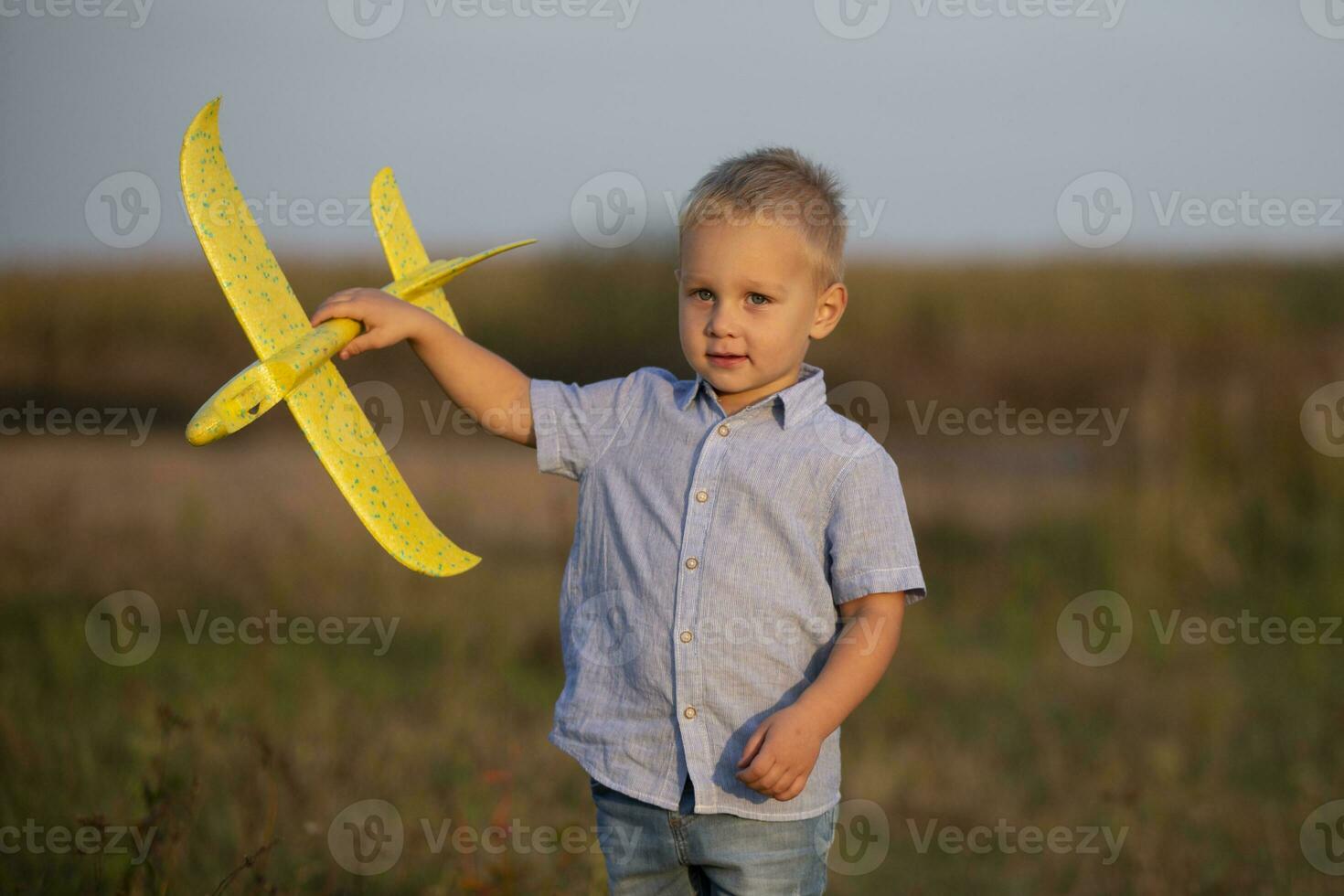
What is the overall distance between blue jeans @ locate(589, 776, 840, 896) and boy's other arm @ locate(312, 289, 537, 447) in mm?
571

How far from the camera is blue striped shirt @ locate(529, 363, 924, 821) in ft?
6.10

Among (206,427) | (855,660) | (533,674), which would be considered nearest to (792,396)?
(855,660)

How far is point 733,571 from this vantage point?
6.16 feet

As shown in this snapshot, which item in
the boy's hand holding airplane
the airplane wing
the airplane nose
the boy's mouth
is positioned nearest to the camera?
the airplane nose

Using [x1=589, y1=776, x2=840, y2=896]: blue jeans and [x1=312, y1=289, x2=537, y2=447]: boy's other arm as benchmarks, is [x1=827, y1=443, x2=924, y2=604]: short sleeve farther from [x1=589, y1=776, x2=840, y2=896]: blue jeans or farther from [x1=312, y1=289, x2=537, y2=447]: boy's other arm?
[x1=312, y1=289, x2=537, y2=447]: boy's other arm

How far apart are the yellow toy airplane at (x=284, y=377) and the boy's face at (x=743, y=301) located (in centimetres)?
46

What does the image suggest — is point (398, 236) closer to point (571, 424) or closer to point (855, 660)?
point (571, 424)

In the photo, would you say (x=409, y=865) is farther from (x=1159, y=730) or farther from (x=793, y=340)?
(x=1159, y=730)

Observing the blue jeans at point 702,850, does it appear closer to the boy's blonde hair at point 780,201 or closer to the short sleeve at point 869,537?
the short sleeve at point 869,537

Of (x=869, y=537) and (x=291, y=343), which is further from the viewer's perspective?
(x=869, y=537)

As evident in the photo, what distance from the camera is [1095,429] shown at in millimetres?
12695

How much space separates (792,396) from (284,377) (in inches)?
29.3

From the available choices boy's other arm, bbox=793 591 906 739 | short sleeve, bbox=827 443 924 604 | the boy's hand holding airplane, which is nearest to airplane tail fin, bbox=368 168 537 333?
the boy's hand holding airplane

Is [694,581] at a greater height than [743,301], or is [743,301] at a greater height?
[743,301]
